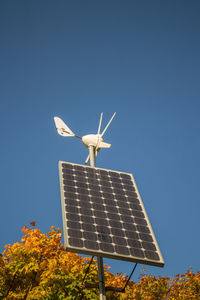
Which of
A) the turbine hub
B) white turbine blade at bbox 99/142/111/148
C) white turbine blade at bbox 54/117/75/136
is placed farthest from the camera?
white turbine blade at bbox 54/117/75/136

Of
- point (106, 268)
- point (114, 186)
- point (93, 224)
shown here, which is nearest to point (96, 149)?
point (114, 186)

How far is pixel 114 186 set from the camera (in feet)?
65.3

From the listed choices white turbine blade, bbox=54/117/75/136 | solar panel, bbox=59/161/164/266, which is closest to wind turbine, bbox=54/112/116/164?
white turbine blade, bbox=54/117/75/136

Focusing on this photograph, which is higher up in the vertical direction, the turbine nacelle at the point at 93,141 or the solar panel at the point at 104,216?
the turbine nacelle at the point at 93,141

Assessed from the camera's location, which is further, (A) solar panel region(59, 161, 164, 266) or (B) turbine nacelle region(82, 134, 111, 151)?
(B) turbine nacelle region(82, 134, 111, 151)

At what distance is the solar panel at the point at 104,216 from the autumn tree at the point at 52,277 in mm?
4226

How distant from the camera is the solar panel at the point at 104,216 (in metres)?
15.2

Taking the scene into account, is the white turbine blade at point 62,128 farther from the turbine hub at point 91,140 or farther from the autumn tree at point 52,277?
the autumn tree at point 52,277

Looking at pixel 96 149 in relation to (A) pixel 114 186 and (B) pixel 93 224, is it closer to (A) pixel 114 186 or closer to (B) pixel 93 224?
(A) pixel 114 186

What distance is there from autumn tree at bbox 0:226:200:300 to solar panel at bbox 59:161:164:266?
4.23 m

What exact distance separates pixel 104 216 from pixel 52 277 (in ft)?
30.3

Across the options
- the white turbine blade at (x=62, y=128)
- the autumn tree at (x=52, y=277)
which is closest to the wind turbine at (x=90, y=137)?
the white turbine blade at (x=62, y=128)

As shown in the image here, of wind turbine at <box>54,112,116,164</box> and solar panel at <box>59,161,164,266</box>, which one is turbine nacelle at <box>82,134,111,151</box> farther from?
solar panel at <box>59,161,164,266</box>

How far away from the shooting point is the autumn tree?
23922 millimetres
